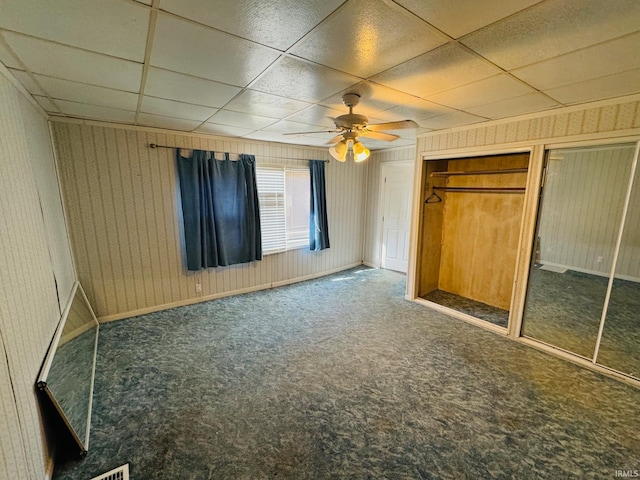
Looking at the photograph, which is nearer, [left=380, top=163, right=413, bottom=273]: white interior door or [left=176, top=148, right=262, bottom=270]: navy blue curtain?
[left=176, top=148, right=262, bottom=270]: navy blue curtain

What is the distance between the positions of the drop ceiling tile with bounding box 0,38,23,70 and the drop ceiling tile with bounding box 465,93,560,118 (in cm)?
339

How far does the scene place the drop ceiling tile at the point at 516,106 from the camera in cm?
230

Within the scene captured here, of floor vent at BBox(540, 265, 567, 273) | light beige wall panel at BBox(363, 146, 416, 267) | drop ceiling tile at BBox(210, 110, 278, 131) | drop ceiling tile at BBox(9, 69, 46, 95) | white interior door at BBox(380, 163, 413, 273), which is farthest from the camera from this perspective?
light beige wall panel at BBox(363, 146, 416, 267)

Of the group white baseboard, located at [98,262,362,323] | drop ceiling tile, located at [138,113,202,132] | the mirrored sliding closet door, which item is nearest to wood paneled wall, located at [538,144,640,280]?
the mirrored sliding closet door

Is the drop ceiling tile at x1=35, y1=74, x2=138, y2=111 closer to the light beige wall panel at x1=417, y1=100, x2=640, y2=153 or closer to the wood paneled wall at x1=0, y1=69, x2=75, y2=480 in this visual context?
the wood paneled wall at x1=0, y1=69, x2=75, y2=480

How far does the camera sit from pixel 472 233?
13.4ft

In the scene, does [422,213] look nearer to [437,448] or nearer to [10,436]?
[437,448]

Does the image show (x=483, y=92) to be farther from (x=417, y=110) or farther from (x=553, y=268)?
(x=553, y=268)

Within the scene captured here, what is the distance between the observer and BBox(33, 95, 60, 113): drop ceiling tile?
2.30 m

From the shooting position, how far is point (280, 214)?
4641 mm

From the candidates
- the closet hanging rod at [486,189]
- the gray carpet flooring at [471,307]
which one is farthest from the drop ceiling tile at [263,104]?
the gray carpet flooring at [471,307]

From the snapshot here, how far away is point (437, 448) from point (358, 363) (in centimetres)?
98

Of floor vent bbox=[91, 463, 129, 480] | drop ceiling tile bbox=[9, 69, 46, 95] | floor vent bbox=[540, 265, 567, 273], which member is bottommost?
floor vent bbox=[91, 463, 129, 480]

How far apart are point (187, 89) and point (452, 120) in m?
2.73
